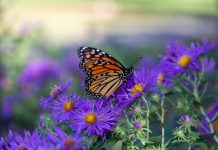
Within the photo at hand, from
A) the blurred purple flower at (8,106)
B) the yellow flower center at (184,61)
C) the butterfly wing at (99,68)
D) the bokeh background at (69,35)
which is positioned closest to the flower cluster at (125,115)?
the yellow flower center at (184,61)

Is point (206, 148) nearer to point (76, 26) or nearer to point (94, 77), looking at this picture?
point (94, 77)

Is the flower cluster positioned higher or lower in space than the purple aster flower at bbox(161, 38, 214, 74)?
lower

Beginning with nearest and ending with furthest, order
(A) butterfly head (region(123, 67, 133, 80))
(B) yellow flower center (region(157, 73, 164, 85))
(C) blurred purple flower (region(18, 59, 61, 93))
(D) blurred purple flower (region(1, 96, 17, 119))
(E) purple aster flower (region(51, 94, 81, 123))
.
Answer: (E) purple aster flower (region(51, 94, 81, 123))
(A) butterfly head (region(123, 67, 133, 80))
(B) yellow flower center (region(157, 73, 164, 85))
(D) blurred purple flower (region(1, 96, 17, 119))
(C) blurred purple flower (region(18, 59, 61, 93))

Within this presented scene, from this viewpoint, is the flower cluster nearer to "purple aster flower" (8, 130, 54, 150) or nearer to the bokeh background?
"purple aster flower" (8, 130, 54, 150)

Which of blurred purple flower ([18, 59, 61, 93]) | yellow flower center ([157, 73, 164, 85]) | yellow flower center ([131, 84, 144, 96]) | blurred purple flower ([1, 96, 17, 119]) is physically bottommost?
blurred purple flower ([1, 96, 17, 119])

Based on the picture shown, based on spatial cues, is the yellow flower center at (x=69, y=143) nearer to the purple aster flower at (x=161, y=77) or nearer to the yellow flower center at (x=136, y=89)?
the yellow flower center at (x=136, y=89)

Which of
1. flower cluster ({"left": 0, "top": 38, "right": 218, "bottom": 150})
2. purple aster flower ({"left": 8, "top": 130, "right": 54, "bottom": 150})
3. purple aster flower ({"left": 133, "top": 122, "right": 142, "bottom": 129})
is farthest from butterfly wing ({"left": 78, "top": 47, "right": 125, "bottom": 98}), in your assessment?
purple aster flower ({"left": 8, "top": 130, "right": 54, "bottom": 150})

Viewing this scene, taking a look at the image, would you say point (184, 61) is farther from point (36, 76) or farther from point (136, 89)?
point (36, 76)
